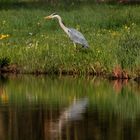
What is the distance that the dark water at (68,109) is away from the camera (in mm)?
17172

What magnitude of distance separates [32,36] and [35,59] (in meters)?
5.35

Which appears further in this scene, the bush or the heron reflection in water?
the bush

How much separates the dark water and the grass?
2.26 ft

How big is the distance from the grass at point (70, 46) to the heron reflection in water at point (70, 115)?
4.33m

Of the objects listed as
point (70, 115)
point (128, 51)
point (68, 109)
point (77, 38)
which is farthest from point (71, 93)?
point (77, 38)

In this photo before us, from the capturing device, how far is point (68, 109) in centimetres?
2016

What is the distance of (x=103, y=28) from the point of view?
33.8 metres

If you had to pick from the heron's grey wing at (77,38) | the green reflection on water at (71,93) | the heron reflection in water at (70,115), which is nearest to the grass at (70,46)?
the heron's grey wing at (77,38)

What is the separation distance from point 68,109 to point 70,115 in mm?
819

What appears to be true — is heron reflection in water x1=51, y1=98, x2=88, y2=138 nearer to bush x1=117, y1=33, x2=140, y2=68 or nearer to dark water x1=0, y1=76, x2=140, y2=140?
dark water x1=0, y1=76, x2=140, y2=140

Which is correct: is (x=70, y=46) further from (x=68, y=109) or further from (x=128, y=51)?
(x=68, y=109)

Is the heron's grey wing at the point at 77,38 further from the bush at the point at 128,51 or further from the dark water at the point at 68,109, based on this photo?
the dark water at the point at 68,109

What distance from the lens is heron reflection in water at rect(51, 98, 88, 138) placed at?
17.5 m

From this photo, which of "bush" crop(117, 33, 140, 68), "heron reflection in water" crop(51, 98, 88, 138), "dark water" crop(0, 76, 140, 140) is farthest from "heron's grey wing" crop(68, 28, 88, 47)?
"heron reflection in water" crop(51, 98, 88, 138)
